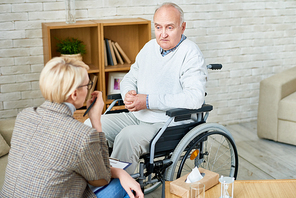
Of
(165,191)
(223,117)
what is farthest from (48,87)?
(223,117)

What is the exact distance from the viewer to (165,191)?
1500mm

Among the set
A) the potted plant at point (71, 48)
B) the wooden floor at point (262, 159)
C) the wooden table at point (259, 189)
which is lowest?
the wooden floor at point (262, 159)

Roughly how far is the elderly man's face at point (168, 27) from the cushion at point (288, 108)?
1.34 meters

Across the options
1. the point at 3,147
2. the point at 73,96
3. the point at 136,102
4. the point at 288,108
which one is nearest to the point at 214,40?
the point at 288,108

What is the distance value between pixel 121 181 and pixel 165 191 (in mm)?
226

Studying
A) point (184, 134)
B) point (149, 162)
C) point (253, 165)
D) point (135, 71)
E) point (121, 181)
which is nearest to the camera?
point (121, 181)

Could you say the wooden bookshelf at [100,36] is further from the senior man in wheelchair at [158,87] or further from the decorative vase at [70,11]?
the senior man in wheelchair at [158,87]

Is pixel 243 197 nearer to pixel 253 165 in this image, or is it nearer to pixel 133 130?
pixel 133 130

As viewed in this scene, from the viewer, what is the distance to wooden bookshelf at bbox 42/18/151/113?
8.66ft

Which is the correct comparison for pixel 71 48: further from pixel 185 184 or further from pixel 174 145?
pixel 185 184

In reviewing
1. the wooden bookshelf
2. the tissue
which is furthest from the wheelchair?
the wooden bookshelf

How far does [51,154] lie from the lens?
1.14 m

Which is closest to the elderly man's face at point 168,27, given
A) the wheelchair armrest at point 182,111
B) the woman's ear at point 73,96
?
the wheelchair armrest at point 182,111

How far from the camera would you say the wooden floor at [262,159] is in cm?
246
